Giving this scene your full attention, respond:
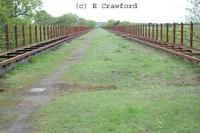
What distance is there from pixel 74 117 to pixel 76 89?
9.13 feet

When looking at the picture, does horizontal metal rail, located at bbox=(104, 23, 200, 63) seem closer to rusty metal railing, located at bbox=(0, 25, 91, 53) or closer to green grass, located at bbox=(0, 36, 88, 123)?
green grass, located at bbox=(0, 36, 88, 123)

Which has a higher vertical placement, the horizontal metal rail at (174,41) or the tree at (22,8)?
the tree at (22,8)

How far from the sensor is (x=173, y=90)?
884 cm

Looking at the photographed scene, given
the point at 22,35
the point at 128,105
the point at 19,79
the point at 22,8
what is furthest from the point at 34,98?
the point at 22,8

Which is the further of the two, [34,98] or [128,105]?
[34,98]

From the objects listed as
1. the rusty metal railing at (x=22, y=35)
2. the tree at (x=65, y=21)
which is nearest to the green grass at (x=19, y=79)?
→ the rusty metal railing at (x=22, y=35)

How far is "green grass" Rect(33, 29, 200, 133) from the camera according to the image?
611 cm

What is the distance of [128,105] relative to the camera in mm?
7379

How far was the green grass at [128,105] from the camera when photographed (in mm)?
6109

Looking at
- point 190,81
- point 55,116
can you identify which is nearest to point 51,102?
point 55,116

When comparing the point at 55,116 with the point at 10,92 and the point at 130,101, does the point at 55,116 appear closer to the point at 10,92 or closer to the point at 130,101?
the point at 130,101

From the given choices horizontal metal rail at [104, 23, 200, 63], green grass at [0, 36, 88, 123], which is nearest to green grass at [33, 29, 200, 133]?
green grass at [0, 36, 88, 123]

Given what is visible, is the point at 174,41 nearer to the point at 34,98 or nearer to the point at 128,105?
the point at 34,98

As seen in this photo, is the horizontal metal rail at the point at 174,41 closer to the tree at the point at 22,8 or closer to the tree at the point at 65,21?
the tree at the point at 22,8
